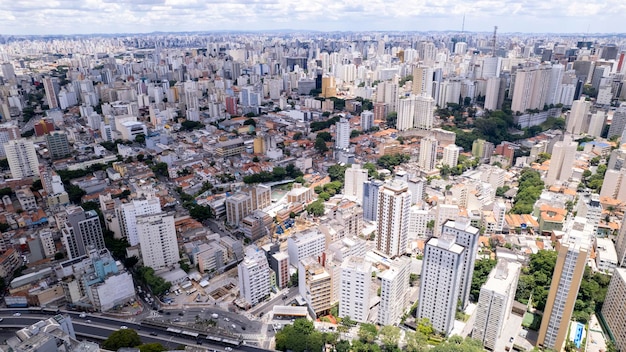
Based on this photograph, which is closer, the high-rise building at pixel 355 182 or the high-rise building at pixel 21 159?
the high-rise building at pixel 355 182

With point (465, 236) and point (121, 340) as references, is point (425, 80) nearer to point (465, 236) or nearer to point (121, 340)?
point (465, 236)

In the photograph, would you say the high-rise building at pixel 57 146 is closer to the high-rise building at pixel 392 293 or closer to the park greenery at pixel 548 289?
the high-rise building at pixel 392 293

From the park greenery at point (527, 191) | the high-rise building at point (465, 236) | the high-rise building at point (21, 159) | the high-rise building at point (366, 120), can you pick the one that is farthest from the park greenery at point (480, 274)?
the high-rise building at point (21, 159)

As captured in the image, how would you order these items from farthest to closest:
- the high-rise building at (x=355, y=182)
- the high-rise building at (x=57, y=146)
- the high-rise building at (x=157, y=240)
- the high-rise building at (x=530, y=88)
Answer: the high-rise building at (x=530, y=88) < the high-rise building at (x=57, y=146) < the high-rise building at (x=355, y=182) < the high-rise building at (x=157, y=240)

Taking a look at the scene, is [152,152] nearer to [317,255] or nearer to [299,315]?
[317,255]

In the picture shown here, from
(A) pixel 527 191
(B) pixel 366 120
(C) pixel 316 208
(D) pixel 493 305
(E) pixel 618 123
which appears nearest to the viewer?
(D) pixel 493 305

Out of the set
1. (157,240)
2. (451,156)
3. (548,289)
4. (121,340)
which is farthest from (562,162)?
(121,340)

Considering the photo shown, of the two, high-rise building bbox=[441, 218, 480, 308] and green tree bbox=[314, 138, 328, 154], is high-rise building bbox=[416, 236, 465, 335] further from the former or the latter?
green tree bbox=[314, 138, 328, 154]

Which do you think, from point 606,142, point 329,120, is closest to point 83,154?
point 329,120
